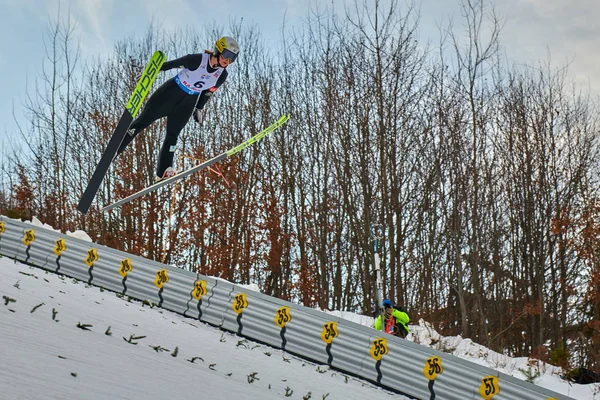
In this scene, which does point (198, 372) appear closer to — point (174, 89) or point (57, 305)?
point (57, 305)

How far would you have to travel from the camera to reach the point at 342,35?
1909 centimetres

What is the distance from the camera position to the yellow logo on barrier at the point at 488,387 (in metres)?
6.57

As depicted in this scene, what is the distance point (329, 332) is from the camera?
Result: 745 centimetres

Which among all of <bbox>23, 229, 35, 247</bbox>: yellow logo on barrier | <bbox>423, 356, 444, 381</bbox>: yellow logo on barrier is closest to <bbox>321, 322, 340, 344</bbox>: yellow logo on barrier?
<bbox>423, 356, 444, 381</bbox>: yellow logo on barrier

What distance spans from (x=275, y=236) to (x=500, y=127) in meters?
7.89

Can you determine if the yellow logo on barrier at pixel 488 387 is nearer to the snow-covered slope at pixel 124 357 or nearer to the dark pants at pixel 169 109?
the snow-covered slope at pixel 124 357

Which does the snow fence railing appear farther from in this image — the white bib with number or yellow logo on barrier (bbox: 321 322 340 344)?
the white bib with number

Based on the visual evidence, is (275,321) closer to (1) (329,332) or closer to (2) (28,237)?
(1) (329,332)

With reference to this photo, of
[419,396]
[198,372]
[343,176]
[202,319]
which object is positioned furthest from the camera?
[343,176]

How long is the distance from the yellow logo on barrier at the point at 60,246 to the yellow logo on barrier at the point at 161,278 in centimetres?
179

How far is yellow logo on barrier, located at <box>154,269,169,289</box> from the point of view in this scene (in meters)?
8.90

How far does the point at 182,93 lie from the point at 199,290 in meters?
2.63

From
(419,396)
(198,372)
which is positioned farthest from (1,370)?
(419,396)

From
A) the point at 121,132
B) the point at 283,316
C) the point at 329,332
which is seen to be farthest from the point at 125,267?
the point at 329,332
